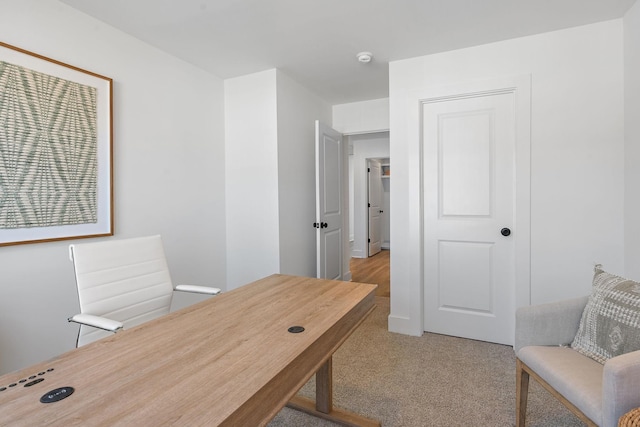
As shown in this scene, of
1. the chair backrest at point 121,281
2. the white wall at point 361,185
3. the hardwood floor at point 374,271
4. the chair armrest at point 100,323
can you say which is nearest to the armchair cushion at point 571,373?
the chair armrest at point 100,323

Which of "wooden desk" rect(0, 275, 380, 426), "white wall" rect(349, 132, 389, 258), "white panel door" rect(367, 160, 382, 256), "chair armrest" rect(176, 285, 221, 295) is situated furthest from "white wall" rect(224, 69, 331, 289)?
"white panel door" rect(367, 160, 382, 256)

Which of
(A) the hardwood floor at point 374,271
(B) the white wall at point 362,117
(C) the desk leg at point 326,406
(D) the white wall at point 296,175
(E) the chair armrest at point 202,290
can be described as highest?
(B) the white wall at point 362,117

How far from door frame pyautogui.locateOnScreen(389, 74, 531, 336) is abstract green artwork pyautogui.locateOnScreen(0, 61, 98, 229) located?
2359 millimetres

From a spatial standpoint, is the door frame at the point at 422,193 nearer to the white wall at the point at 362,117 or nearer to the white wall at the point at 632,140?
the white wall at the point at 632,140

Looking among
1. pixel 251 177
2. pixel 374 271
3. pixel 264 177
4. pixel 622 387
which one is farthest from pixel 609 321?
pixel 374 271

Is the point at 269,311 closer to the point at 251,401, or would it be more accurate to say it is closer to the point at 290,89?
the point at 251,401

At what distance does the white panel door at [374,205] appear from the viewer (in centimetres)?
693

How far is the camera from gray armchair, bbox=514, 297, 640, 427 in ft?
3.38

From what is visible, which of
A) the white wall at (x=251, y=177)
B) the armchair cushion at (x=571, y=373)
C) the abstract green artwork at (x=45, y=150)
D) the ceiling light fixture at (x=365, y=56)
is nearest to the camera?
the armchair cushion at (x=571, y=373)

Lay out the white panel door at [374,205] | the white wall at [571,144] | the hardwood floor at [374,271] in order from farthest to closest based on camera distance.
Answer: the white panel door at [374,205] → the hardwood floor at [374,271] → the white wall at [571,144]

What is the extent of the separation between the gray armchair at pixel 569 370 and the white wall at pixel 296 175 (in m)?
2.10

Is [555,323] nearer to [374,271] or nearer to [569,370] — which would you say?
[569,370]

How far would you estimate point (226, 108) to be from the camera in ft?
11.1

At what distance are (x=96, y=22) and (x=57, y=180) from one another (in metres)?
1.13
